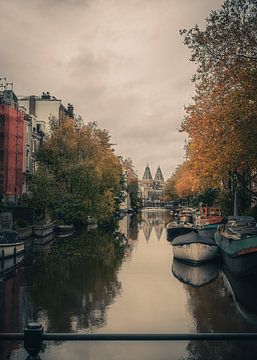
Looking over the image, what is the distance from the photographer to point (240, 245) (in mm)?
26953

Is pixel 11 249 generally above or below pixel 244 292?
above

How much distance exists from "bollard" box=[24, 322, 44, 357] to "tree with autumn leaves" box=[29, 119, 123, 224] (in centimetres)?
4949

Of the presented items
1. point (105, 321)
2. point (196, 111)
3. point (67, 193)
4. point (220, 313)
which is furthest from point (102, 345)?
point (67, 193)

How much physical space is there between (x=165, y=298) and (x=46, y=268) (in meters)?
11.1

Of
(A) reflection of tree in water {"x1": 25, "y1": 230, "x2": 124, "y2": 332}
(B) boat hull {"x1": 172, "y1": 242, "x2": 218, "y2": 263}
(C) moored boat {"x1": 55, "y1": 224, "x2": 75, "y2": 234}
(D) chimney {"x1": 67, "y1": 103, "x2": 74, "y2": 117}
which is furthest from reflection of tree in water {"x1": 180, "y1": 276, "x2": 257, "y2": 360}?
(D) chimney {"x1": 67, "y1": 103, "x2": 74, "y2": 117}

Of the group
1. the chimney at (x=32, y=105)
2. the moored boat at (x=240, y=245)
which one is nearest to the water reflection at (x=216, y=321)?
the moored boat at (x=240, y=245)

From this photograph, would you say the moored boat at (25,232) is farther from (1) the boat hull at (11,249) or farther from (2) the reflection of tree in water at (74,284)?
(1) the boat hull at (11,249)

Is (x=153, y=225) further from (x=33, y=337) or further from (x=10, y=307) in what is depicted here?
(x=33, y=337)

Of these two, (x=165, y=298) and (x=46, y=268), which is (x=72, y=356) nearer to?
(x=165, y=298)

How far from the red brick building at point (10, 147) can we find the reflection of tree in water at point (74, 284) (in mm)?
21379

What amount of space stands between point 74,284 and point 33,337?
19623 mm

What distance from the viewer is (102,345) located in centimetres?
1403

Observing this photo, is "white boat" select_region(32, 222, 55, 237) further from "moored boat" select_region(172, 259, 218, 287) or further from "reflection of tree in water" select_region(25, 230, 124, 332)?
"moored boat" select_region(172, 259, 218, 287)

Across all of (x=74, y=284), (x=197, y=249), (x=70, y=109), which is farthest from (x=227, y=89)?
(x=70, y=109)
